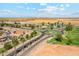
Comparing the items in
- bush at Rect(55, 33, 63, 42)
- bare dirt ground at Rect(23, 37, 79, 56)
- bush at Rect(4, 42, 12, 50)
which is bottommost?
bare dirt ground at Rect(23, 37, 79, 56)

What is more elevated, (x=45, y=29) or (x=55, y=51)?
(x=45, y=29)

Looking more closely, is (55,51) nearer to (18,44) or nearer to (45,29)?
(45,29)

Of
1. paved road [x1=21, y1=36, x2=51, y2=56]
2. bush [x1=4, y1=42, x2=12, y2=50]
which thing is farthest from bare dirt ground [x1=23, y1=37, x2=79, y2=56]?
bush [x1=4, y1=42, x2=12, y2=50]

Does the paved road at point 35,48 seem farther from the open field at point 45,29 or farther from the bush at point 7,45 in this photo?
the bush at point 7,45

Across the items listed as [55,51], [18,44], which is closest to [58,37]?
[55,51]

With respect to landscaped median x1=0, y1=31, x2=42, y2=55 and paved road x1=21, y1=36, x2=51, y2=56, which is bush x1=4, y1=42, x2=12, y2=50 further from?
paved road x1=21, y1=36, x2=51, y2=56

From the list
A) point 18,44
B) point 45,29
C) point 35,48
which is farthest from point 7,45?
point 45,29

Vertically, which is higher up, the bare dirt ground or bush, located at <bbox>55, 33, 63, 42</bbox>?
bush, located at <bbox>55, 33, 63, 42</bbox>

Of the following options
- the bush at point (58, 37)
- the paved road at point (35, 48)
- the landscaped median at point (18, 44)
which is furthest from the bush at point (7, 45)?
the bush at point (58, 37)

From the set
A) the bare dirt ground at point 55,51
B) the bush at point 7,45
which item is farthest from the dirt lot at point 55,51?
the bush at point 7,45

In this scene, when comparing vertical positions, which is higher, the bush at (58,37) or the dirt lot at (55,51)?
the bush at (58,37)

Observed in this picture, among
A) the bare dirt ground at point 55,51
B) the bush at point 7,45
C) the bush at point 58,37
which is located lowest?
the bare dirt ground at point 55,51
